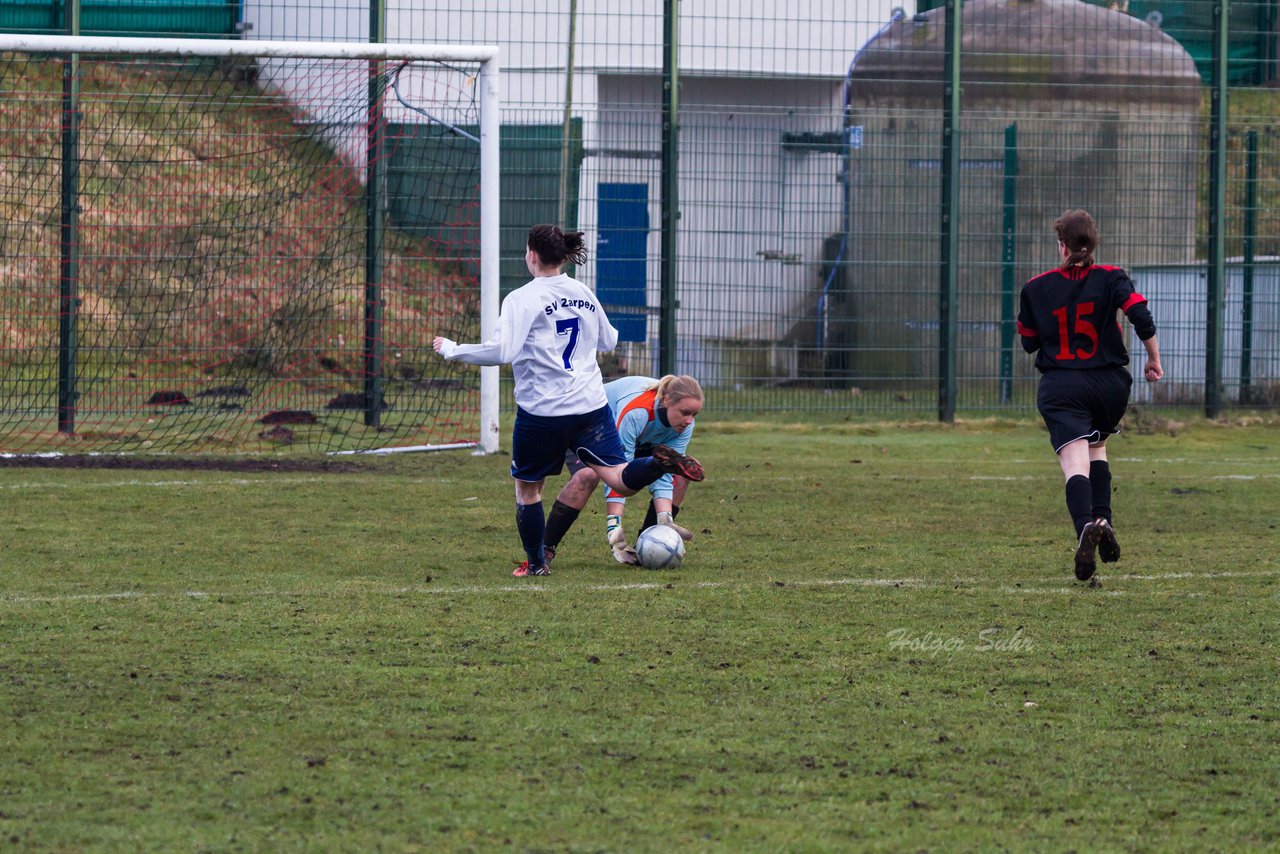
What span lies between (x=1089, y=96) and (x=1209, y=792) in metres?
12.5

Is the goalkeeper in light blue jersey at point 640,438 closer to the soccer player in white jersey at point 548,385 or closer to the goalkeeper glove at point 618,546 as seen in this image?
the goalkeeper glove at point 618,546

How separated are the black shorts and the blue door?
724 centimetres

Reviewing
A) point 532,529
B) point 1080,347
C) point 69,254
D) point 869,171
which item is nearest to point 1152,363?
point 1080,347

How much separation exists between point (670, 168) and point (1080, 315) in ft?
24.8

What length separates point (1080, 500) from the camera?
6.70 meters

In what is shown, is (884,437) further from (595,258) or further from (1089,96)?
(1089,96)

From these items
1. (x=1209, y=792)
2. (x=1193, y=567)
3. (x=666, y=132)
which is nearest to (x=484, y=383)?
(x=666, y=132)

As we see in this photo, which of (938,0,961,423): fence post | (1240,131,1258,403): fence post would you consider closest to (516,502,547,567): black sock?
(938,0,961,423): fence post

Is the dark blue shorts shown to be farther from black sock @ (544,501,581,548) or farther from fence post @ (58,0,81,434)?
fence post @ (58,0,81,434)

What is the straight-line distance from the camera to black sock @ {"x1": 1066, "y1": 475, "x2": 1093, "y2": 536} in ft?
21.9

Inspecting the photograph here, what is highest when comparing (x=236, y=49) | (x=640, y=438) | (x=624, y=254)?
(x=236, y=49)

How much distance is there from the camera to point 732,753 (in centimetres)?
399

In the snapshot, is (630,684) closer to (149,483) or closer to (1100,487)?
(1100,487)

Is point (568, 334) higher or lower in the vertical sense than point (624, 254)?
lower
